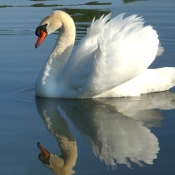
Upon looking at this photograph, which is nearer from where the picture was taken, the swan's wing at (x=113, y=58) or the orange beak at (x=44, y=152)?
the orange beak at (x=44, y=152)

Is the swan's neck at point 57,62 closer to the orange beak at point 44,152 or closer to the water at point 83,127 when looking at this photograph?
the water at point 83,127

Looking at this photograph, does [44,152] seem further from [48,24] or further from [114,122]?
[48,24]

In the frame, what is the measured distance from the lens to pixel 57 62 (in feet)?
28.7

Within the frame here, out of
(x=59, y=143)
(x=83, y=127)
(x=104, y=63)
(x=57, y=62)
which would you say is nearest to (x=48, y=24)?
(x=57, y=62)

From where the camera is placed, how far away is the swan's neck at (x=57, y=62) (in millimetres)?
8445

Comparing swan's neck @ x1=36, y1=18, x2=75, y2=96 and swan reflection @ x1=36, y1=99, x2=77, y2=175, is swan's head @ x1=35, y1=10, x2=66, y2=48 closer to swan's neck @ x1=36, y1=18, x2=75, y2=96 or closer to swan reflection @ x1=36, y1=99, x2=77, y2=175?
swan's neck @ x1=36, y1=18, x2=75, y2=96

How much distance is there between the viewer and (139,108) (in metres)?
7.91

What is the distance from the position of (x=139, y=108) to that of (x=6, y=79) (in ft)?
8.02

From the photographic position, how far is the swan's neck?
845cm

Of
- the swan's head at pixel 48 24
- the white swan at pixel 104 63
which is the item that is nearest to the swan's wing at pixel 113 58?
the white swan at pixel 104 63

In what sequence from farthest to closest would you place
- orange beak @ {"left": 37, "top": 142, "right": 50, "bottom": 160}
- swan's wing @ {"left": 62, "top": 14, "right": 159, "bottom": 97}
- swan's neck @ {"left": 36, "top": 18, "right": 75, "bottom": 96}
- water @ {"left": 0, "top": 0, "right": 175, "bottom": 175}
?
1. swan's neck @ {"left": 36, "top": 18, "right": 75, "bottom": 96}
2. swan's wing @ {"left": 62, "top": 14, "right": 159, "bottom": 97}
3. orange beak @ {"left": 37, "top": 142, "right": 50, "bottom": 160}
4. water @ {"left": 0, "top": 0, "right": 175, "bottom": 175}

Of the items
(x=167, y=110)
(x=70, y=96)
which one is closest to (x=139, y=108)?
(x=167, y=110)

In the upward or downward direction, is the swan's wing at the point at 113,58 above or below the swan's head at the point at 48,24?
below

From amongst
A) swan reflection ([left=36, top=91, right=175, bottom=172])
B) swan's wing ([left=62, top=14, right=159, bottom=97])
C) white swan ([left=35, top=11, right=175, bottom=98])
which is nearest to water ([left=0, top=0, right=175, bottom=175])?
swan reflection ([left=36, top=91, right=175, bottom=172])
